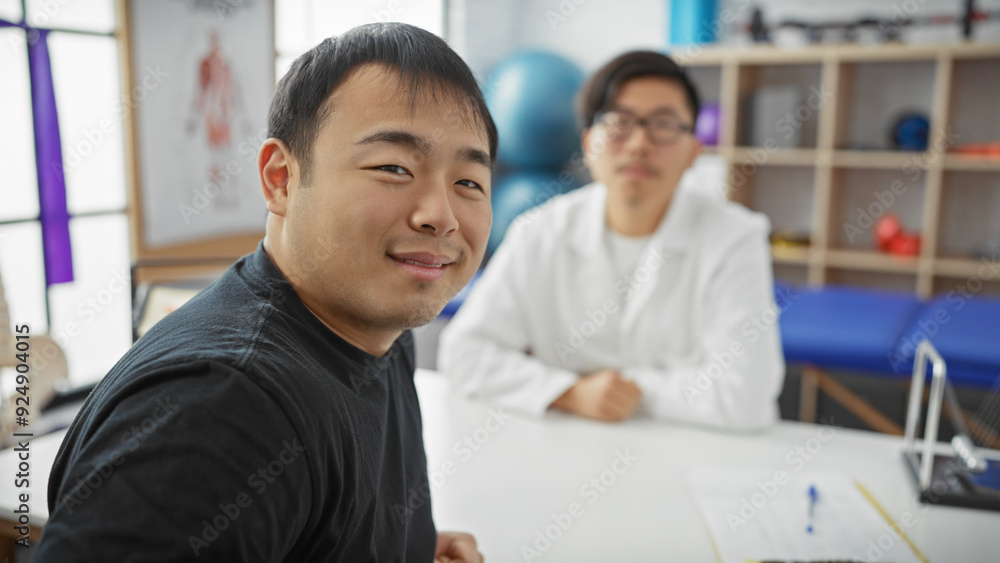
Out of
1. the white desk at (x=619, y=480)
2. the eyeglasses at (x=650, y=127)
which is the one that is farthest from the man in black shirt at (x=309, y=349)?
the eyeglasses at (x=650, y=127)

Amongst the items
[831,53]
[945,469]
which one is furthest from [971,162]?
[945,469]

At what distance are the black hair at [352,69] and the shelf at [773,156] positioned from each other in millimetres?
4096

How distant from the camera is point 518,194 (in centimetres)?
471

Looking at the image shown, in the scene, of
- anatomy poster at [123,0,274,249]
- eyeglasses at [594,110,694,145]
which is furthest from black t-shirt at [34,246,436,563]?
anatomy poster at [123,0,274,249]

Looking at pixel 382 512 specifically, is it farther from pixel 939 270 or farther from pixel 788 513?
pixel 939 270

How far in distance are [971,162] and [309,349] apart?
4313mm

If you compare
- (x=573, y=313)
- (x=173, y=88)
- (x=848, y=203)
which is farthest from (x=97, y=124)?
(x=848, y=203)

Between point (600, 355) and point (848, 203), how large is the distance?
3433 mm

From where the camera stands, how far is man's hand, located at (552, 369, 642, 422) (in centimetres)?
166

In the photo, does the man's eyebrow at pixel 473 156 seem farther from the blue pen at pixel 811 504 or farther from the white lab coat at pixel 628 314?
the white lab coat at pixel 628 314

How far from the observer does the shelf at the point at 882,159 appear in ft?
13.9

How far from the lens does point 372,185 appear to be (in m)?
0.77

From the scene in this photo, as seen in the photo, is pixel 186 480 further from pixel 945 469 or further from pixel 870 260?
pixel 870 260

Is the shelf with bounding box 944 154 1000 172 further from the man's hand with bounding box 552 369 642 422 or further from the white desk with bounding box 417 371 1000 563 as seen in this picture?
the man's hand with bounding box 552 369 642 422
